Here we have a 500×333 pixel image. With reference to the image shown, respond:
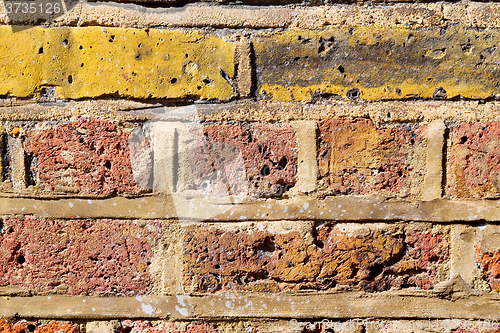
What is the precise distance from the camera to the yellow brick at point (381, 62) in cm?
58

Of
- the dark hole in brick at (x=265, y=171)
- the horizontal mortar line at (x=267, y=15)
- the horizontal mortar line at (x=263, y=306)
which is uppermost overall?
the horizontal mortar line at (x=267, y=15)

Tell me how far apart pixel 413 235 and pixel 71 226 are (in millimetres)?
666

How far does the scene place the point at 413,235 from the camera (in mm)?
608

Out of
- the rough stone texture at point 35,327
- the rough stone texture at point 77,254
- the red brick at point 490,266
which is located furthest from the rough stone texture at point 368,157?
the rough stone texture at point 35,327

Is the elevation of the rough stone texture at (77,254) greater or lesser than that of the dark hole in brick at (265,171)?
lesser

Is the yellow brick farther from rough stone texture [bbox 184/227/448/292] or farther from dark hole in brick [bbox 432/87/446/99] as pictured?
rough stone texture [bbox 184/227/448/292]

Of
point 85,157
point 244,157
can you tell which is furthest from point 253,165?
point 85,157

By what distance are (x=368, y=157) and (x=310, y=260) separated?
8.9 inches

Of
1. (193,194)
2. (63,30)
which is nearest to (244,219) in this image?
(193,194)

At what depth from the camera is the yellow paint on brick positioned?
1.94ft

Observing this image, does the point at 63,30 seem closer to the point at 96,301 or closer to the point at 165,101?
the point at 165,101

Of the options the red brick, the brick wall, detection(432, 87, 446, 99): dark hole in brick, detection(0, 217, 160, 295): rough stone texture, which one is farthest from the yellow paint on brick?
the red brick

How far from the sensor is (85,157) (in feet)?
1.99

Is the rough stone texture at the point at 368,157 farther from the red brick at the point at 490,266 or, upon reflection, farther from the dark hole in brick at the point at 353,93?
the red brick at the point at 490,266
